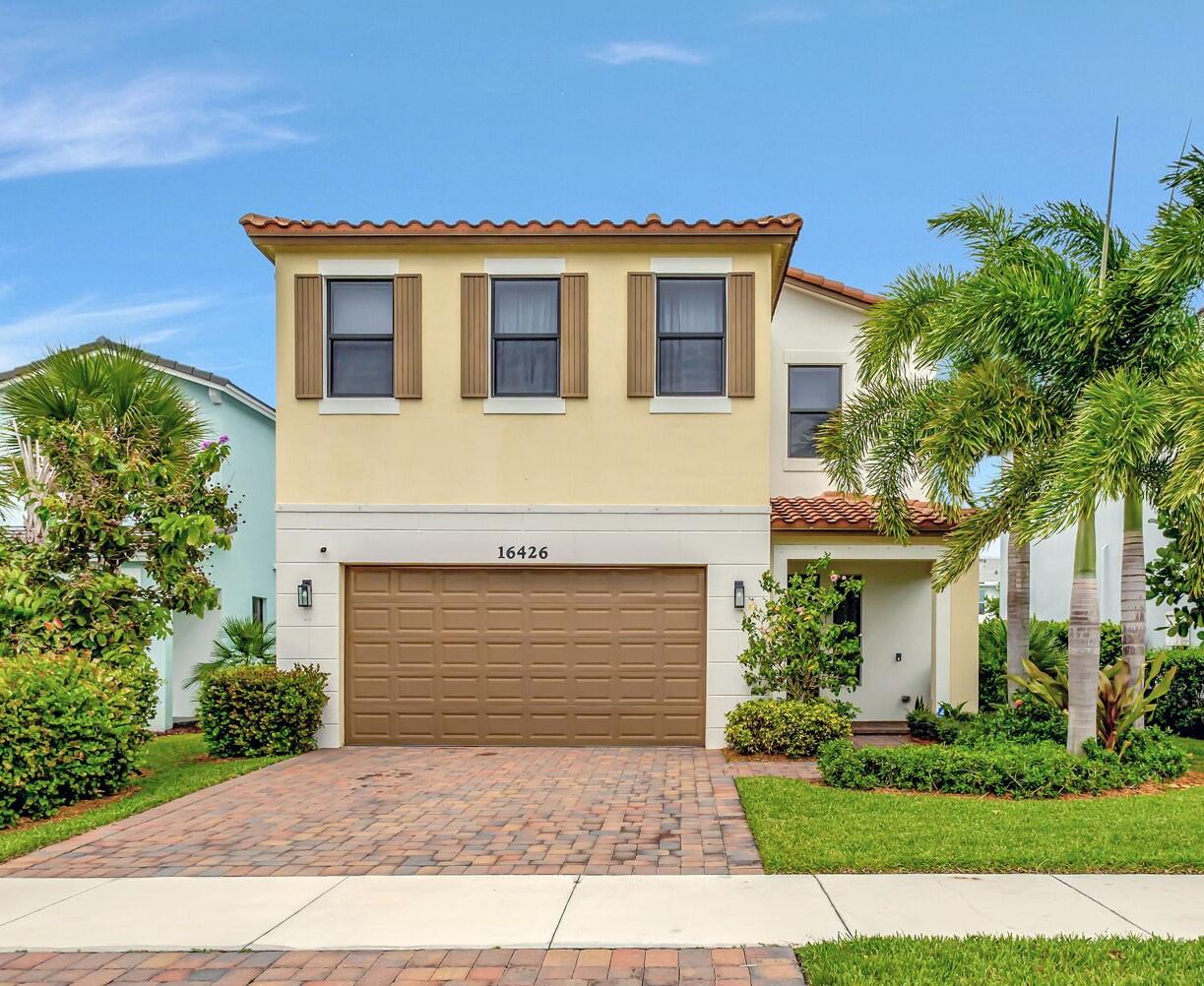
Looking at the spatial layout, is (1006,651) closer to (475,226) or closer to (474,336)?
(474,336)

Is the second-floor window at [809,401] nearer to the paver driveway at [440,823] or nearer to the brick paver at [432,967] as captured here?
the paver driveway at [440,823]

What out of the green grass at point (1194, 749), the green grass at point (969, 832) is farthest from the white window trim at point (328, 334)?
the green grass at point (1194, 749)

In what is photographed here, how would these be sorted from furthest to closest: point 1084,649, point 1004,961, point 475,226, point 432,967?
point 475,226
point 1084,649
point 432,967
point 1004,961

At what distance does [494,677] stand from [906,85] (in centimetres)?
1390

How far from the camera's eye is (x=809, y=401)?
17.5 metres

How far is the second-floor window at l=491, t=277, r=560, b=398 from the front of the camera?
14.5 m

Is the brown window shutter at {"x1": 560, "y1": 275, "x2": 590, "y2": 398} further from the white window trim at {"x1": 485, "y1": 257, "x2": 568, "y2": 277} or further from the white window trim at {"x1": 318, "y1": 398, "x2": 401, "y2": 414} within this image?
the white window trim at {"x1": 318, "y1": 398, "x2": 401, "y2": 414}

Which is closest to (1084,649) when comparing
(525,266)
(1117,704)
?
(1117,704)

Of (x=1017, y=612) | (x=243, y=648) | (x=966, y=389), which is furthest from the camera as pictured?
(x=243, y=648)

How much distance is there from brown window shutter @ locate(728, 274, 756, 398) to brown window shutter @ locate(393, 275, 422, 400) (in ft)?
14.0

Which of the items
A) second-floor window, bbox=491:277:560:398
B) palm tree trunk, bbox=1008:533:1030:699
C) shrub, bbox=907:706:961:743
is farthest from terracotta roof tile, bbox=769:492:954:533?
second-floor window, bbox=491:277:560:398

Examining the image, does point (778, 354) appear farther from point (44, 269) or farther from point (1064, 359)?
point (44, 269)

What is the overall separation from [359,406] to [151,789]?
18.3ft

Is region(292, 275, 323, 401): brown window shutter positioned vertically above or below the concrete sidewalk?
above
